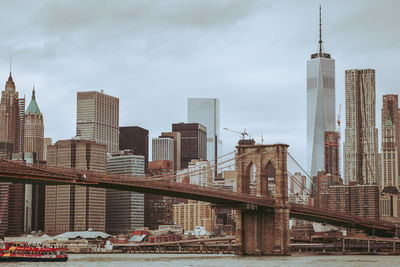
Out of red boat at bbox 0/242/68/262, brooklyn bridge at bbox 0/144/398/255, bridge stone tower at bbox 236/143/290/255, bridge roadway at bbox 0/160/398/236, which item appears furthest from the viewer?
bridge stone tower at bbox 236/143/290/255

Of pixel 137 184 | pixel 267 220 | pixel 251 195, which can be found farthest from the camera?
pixel 267 220

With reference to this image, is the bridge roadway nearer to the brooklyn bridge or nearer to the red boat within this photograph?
the brooklyn bridge

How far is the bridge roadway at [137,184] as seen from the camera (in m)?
69.5

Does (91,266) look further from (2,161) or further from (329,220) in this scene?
(329,220)

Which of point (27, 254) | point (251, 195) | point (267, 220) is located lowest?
point (27, 254)

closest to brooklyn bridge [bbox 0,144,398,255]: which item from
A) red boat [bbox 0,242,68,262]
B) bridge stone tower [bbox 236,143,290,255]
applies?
bridge stone tower [bbox 236,143,290,255]

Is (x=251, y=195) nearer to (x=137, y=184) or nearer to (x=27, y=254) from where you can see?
(x=137, y=184)

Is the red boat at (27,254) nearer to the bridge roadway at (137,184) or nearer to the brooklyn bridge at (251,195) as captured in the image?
the bridge roadway at (137,184)

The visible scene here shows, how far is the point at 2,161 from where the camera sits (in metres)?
69.6

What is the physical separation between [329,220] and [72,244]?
211 feet

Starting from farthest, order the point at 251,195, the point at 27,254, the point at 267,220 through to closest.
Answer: the point at 267,220 < the point at 251,195 < the point at 27,254

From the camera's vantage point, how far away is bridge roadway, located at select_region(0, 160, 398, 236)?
69500 millimetres

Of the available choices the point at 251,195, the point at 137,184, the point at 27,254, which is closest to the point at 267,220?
the point at 251,195

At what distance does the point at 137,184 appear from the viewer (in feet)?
266
